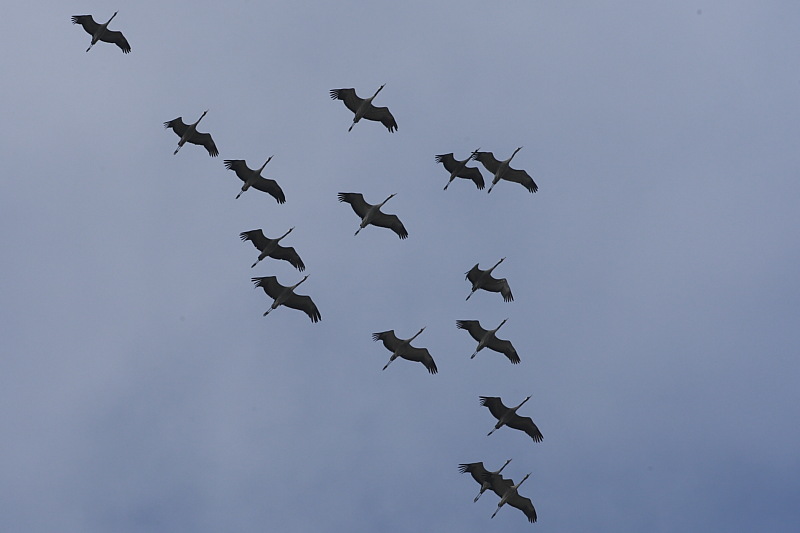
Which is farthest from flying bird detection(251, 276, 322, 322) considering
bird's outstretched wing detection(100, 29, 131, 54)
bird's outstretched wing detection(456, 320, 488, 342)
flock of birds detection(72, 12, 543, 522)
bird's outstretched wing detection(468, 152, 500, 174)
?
bird's outstretched wing detection(100, 29, 131, 54)

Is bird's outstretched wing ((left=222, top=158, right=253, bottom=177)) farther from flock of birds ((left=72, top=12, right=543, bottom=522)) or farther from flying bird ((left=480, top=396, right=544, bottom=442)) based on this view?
flying bird ((left=480, top=396, right=544, bottom=442))

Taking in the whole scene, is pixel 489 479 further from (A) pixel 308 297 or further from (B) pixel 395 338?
(A) pixel 308 297

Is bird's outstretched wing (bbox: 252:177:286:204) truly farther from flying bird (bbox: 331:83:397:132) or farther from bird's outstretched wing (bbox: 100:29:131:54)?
bird's outstretched wing (bbox: 100:29:131:54)

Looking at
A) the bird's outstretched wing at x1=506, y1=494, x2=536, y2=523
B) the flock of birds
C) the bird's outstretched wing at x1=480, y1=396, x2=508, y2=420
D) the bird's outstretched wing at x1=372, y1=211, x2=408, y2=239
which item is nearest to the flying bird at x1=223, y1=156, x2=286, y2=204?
the flock of birds

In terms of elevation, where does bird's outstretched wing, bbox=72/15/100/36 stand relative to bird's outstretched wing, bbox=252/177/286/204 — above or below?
above

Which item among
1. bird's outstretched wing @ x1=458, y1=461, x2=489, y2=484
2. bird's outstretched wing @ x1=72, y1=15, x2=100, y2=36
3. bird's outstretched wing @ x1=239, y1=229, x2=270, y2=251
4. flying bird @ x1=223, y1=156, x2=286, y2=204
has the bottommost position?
bird's outstretched wing @ x1=458, y1=461, x2=489, y2=484

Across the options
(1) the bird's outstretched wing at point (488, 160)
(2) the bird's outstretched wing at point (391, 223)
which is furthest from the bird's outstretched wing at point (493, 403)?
(1) the bird's outstretched wing at point (488, 160)

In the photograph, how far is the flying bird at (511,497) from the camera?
7138 centimetres

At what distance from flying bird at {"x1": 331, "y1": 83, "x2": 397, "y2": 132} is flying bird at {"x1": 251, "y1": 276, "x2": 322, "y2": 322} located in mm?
8704

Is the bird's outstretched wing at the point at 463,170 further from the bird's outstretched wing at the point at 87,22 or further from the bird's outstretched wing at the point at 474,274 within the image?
the bird's outstretched wing at the point at 87,22

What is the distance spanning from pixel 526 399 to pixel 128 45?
95.1 feet

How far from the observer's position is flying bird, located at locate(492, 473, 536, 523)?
7138 cm

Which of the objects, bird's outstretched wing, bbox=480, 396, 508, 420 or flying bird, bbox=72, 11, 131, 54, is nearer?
bird's outstretched wing, bbox=480, 396, 508, 420

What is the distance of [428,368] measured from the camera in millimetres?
72500
